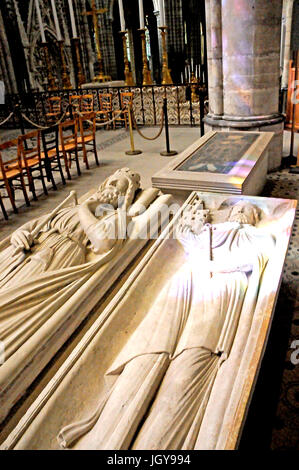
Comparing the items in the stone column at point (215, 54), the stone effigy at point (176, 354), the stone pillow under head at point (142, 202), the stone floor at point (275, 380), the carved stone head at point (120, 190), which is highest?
the stone column at point (215, 54)

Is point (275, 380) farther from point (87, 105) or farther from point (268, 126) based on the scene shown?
point (87, 105)

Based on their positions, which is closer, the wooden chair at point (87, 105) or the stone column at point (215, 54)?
the stone column at point (215, 54)

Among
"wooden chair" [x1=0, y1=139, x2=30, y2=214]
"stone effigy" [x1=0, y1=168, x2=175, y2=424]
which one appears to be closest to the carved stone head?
"stone effigy" [x1=0, y1=168, x2=175, y2=424]

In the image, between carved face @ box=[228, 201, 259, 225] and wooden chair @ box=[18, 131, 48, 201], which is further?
wooden chair @ box=[18, 131, 48, 201]

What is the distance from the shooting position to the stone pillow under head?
9.82 ft

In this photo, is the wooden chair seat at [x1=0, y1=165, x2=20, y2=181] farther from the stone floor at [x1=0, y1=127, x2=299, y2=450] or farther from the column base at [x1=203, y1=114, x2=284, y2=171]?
the column base at [x1=203, y1=114, x2=284, y2=171]

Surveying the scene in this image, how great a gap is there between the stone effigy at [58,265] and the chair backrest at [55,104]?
27.5 ft

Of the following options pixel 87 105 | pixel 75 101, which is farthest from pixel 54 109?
pixel 87 105

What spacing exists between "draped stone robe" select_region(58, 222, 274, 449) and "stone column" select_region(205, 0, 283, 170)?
3.54 meters

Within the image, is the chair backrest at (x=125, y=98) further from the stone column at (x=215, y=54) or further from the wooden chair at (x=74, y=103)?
the stone column at (x=215, y=54)

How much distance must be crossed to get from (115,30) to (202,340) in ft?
60.0

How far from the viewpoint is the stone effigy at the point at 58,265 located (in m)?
1.88

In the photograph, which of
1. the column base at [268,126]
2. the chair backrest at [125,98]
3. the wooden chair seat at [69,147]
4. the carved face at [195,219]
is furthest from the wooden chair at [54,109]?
the carved face at [195,219]

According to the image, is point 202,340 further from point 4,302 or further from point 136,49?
point 136,49
